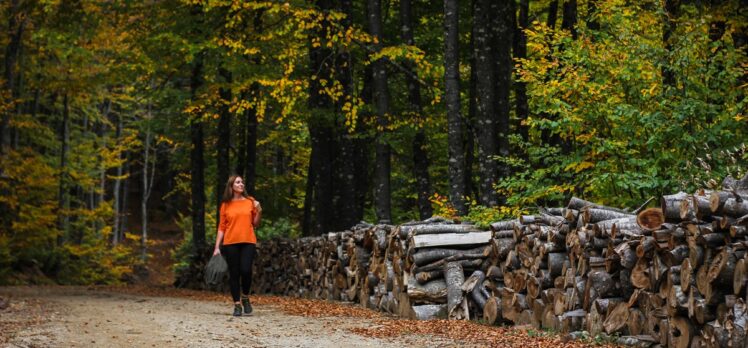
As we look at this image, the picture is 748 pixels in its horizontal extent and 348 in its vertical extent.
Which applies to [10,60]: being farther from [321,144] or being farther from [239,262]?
[239,262]

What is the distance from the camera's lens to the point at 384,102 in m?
18.9

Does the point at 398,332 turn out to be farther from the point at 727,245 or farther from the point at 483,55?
the point at 483,55

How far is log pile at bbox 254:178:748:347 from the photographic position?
6527 millimetres

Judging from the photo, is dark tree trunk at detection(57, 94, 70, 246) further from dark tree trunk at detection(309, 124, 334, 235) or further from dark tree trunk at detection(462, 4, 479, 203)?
dark tree trunk at detection(462, 4, 479, 203)

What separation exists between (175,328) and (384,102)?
30.7ft

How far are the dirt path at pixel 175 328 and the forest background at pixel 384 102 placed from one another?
3.01 m

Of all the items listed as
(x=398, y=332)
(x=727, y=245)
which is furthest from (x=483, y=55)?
(x=727, y=245)

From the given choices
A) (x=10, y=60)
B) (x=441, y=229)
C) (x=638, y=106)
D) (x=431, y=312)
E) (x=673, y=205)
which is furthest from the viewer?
(x=10, y=60)

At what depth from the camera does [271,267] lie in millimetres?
22516

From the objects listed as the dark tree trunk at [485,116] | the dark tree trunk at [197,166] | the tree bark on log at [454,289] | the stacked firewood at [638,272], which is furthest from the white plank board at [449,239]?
the dark tree trunk at [197,166]

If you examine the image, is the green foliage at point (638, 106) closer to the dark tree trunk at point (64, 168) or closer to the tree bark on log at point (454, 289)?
the tree bark on log at point (454, 289)

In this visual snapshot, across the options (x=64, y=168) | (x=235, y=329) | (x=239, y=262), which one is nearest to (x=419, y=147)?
(x=239, y=262)

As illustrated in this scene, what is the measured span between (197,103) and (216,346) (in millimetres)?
13440

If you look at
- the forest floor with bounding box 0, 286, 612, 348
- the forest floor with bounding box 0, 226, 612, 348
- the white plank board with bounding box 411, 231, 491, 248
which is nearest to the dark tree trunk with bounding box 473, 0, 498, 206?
the forest floor with bounding box 0, 226, 612, 348
